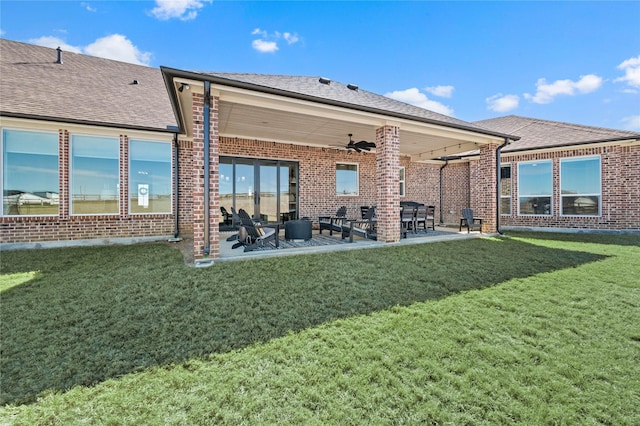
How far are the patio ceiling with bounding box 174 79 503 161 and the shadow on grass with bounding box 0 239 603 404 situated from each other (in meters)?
3.38

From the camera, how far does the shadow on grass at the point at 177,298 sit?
8.86 ft

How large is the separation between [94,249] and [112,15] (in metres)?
9.44

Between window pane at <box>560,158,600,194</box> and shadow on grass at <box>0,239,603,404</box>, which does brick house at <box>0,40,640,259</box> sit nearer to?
window pane at <box>560,158,600,194</box>

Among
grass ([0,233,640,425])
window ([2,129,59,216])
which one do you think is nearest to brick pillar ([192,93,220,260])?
grass ([0,233,640,425])

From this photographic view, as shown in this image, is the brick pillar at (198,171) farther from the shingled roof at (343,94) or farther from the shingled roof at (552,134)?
the shingled roof at (552,134)

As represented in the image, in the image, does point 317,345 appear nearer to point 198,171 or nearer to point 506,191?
point 198,171

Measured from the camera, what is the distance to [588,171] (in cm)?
1109

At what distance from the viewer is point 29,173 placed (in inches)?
297

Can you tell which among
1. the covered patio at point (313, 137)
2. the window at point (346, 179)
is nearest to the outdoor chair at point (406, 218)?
the covered patio at point (313, 137)

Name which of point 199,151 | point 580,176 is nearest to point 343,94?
point 199,151

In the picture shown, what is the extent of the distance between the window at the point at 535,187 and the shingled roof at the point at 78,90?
1413 cm

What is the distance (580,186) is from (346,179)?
9.24m

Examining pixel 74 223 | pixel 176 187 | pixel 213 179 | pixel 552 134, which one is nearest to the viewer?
pixel 213 179

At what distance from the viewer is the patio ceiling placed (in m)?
6.03
